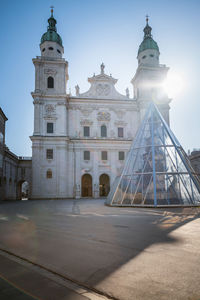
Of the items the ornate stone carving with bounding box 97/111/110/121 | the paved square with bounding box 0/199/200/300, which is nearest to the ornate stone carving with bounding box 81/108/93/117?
the ornate stone carving with bounding box 97/111/110/121

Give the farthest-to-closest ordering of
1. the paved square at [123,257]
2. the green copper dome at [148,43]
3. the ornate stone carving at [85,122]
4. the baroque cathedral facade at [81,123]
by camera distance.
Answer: the green copper dome at [148,43]
the ornate stone carving at [85,122]
the baroque cathedral facade at [81,123]
the paved square at [123,257]

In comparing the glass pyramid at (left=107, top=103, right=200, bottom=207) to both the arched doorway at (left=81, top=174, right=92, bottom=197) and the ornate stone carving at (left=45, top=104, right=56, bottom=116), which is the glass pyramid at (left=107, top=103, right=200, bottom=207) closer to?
the arched doorway at (left=81, top=174, right=92, bottom=197)

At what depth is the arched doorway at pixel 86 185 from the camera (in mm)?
45094

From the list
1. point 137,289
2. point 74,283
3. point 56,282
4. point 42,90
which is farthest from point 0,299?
point 42,90

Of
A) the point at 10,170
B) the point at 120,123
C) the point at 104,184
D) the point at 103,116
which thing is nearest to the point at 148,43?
the point at 120,123

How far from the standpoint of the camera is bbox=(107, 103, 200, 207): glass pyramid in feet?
64.6

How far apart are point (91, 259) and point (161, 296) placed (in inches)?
91.4

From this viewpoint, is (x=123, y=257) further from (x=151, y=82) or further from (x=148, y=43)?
(x=148, y=43)

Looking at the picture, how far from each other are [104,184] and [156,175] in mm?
26814

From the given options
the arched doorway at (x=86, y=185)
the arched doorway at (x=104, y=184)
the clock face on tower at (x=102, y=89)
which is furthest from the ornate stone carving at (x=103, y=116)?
the arched doorway at (x=86, y=185)

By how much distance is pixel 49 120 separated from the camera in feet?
139

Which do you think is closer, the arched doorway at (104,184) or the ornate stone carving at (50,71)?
the ornate stone carving at (50,71)

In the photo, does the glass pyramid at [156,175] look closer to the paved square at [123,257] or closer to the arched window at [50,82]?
the paved square at [123,257]

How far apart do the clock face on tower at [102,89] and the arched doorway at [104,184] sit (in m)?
17.1
